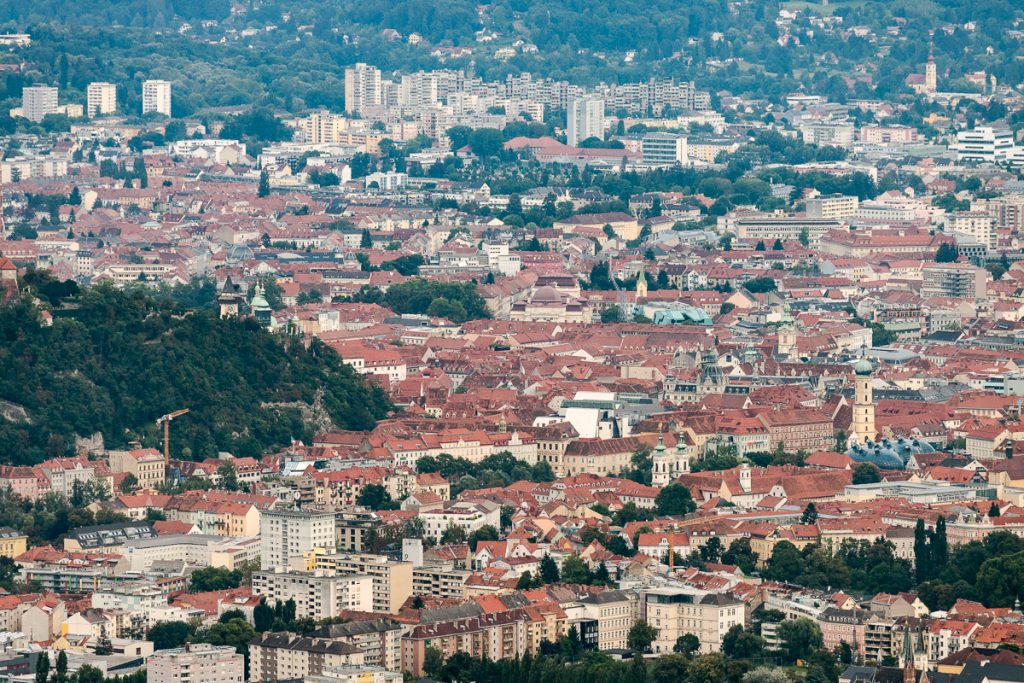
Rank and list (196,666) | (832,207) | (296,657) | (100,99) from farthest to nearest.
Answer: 1. (100,99)
2. (832,207)
3. (296,657)
4. (196,666)

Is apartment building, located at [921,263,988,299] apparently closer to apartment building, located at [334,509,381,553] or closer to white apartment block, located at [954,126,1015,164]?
white apartment block, located at [954,126,1015,164]

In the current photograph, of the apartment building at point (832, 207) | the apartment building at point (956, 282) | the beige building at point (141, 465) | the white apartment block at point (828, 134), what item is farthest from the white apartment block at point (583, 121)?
the beige building at point (141, 465)

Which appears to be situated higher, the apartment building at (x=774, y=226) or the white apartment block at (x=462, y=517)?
the apartment building at (x=774, y=226)

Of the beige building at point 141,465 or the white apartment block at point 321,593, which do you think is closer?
the white apartment block at point 321,593

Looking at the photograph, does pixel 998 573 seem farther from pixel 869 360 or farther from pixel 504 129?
pixel 504 129

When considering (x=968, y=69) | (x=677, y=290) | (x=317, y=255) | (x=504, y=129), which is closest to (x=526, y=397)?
(x=677, y=290)

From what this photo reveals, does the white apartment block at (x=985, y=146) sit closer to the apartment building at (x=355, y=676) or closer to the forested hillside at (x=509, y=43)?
the forested hillside at (x=509, y=43)

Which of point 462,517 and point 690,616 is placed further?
point 462,517

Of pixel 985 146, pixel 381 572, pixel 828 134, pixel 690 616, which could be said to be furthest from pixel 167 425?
pixel 828 134

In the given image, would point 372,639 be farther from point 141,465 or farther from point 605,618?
point 141,465
